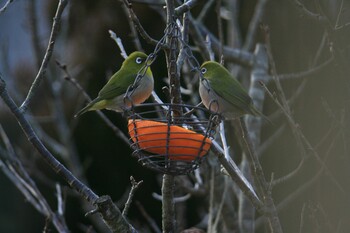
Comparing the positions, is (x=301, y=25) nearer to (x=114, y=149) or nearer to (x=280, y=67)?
(x=280, y=67)

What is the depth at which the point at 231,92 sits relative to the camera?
4.36 meters

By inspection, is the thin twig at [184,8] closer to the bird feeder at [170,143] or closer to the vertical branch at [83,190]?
the bird feeder at [170,143]

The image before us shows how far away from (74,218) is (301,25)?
12.8 ft

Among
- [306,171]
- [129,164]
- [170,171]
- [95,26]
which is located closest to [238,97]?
[170,171]

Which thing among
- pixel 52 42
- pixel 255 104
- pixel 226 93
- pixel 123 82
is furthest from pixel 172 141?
pixel 255 104

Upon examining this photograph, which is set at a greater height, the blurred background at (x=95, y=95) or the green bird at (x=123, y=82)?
the blurred background at (x=95, y=95)

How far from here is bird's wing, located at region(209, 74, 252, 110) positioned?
14.2 ft

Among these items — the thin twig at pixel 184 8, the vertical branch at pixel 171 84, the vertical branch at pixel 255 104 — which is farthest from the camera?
the vertical branch at pixel 255 104

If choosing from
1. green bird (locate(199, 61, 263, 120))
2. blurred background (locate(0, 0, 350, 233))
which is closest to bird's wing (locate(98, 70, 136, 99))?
green bird (locate(199, 61, 263, 120))

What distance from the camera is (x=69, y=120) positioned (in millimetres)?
9484

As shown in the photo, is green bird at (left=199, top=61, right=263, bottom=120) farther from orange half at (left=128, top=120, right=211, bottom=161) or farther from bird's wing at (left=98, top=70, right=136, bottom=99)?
orange half at (left=128, top=120, right=211, bottom=161)

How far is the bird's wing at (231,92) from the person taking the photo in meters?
4.32

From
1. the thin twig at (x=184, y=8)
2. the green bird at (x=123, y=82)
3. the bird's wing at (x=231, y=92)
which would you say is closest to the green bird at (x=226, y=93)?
the bird's wing at (x=231, y=92)

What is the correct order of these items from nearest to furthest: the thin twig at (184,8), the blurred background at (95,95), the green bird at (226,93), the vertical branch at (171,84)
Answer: the vertical branch at (171,84)
the thin twig at (184,8)
the green bird at (226,93)
the blurred background at (95,95)
